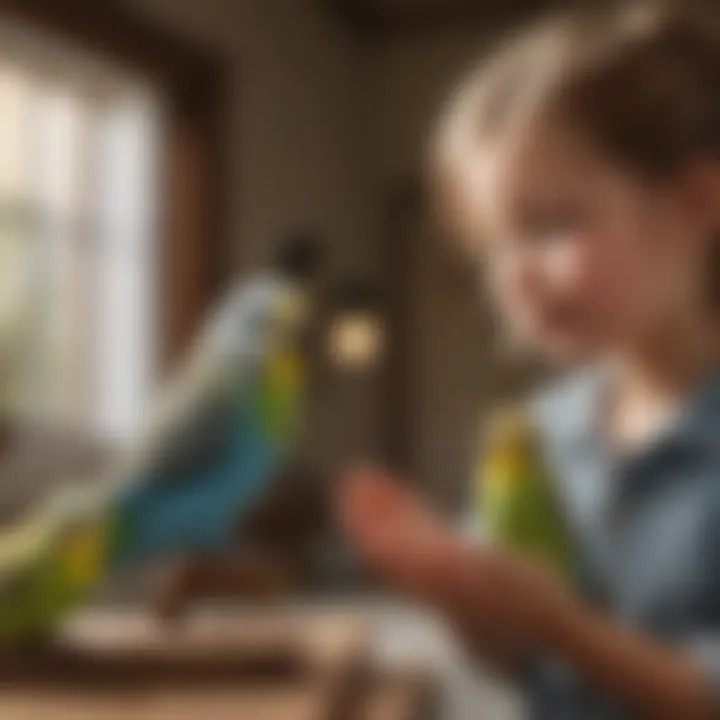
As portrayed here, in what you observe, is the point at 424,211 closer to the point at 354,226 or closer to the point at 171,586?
the point at 354,226

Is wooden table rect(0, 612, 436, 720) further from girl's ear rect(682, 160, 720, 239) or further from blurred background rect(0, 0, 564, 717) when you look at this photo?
girl's ear rect(682, 160, 720, 239)

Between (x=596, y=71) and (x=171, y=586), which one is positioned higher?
(x=596, y=71)

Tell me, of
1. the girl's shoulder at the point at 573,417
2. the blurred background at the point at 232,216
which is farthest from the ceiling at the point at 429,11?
the girl's shoulder at the point at 573,417

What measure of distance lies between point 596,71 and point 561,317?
0.22ft

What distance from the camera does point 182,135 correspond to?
0.34 meters

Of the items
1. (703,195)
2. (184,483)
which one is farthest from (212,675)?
(703,195)

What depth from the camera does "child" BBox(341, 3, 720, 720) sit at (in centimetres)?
30

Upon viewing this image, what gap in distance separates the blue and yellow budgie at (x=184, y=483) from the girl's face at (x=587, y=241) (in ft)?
0.21

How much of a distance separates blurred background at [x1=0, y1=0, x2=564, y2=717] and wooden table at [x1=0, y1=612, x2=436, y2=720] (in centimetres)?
3

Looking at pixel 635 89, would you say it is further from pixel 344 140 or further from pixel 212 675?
pixel 212 675

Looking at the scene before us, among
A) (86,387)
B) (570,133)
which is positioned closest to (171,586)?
(86,387)

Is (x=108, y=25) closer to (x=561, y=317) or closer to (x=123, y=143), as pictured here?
(x=123, y=143)

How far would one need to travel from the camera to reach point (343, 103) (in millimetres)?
370

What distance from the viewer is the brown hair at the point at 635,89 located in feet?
1.02
